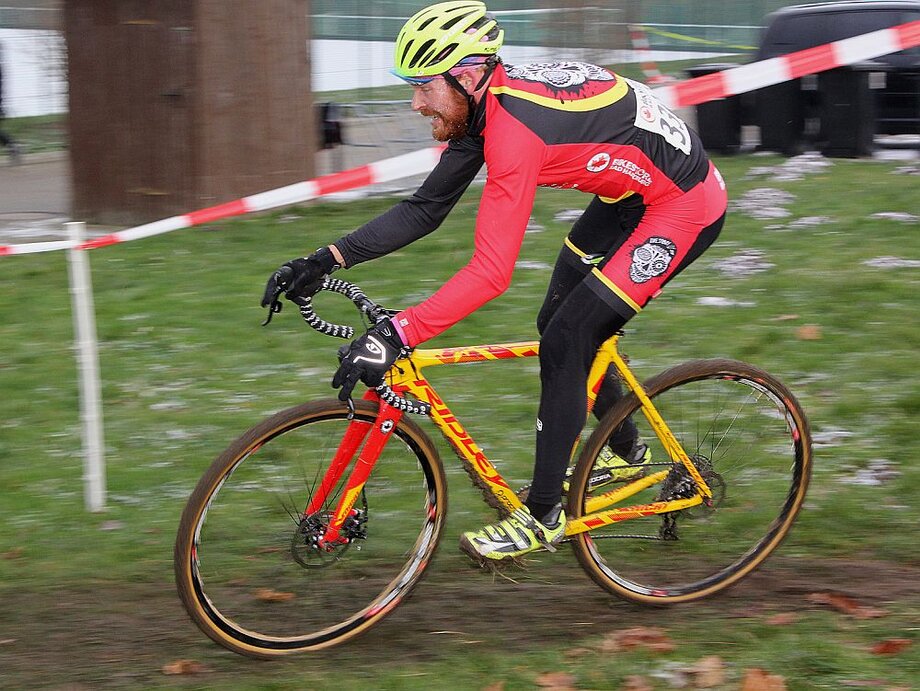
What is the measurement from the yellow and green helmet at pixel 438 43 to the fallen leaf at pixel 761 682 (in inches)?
89.4

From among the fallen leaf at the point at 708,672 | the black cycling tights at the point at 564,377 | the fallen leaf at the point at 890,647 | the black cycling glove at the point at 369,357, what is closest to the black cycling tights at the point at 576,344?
the black cycling tights at the point at 564,377

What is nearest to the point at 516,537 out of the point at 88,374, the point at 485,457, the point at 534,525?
the point at 534,525

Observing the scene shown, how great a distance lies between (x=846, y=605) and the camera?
4.45 meters

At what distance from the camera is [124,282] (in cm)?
884

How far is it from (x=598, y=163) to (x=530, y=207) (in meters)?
0.34

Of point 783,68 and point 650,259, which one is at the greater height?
point 783,68

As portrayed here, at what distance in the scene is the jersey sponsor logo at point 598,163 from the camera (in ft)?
13.5

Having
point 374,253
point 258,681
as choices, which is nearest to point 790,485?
point 374,253

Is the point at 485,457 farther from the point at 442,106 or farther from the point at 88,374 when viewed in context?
the point at 88,374

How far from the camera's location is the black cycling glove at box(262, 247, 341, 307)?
13.6 feet

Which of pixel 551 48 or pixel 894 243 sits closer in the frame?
pixel 894 243

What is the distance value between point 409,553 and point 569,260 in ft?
4.33

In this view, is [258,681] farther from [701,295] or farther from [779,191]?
[779,191]

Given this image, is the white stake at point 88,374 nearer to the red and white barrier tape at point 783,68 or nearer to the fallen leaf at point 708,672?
the fallen leaf at point 708,672
